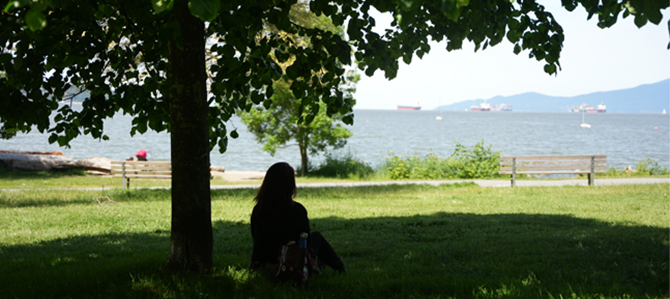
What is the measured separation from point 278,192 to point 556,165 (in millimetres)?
12231

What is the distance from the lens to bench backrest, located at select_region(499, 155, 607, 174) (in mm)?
14250

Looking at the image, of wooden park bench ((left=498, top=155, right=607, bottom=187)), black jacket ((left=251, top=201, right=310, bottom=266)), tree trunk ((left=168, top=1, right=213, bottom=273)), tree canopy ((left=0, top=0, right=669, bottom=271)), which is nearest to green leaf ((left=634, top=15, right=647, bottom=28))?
tree canopy ((left=0, top=0, right=669, bottom=271))

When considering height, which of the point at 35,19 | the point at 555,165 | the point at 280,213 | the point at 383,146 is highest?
the point at 35,19

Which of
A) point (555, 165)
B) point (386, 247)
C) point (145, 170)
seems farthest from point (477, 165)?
point (386, 247)

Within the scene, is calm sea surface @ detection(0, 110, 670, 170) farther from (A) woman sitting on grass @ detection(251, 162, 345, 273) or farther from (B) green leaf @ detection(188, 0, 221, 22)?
(B) green leaf @ detection(188, 0, 221, 22)

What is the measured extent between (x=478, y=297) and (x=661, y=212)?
6867 millimetres

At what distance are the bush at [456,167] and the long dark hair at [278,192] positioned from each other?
48.5 feet

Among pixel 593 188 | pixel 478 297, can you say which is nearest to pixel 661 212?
pixel 593 188

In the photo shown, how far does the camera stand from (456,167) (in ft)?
60.9

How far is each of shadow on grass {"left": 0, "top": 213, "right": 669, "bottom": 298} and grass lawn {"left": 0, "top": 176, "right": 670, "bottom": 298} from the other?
0.05 feet

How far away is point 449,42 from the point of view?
518 cm

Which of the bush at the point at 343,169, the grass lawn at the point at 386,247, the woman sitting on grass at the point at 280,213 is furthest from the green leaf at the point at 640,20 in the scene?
the bush at the point at 343,169

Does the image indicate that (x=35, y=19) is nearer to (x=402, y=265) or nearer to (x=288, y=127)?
(x=402, y=265)

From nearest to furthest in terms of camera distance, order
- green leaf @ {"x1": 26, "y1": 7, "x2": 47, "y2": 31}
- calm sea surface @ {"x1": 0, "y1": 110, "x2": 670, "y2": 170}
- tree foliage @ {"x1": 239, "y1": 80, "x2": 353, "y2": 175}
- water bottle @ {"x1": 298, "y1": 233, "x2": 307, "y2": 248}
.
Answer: green leaf @ {"x1": 26, "y1": 7, "x2": 47, "y2": 31}, water bottle @ {"x1": 298, "y1": 233, "x2": 307, "y2": 248}, tree foliage @ {"x1": 239, "y1": 80, "x2": 353, "y2": 175}, calm sea surface @ {"x1": 0, "y1": 110, "x2": 670, "y2": 170}
